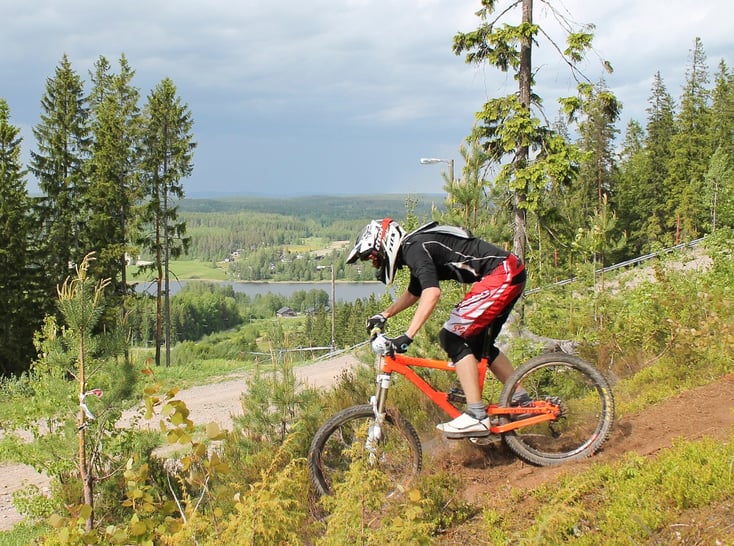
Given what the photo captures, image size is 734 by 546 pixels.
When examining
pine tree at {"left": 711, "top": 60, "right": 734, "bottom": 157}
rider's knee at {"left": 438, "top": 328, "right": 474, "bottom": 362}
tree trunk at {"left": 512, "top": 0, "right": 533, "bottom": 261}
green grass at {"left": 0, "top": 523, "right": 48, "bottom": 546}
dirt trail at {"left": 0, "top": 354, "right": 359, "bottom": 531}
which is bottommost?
dirt trail at {"left": 0, "top": 354, "right": 359, "bottom": 531}

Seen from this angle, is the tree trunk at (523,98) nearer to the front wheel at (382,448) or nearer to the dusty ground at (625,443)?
the dusty ground at (625,443)

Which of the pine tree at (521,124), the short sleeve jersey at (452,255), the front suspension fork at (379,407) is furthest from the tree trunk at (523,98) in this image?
the front suspension fork at (379,407)

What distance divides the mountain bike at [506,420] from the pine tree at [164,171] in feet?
97.7

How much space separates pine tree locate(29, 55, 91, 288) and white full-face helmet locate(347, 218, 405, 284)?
31.1 m

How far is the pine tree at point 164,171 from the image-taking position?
108 ft

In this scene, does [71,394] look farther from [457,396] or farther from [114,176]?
Result: [114,176]

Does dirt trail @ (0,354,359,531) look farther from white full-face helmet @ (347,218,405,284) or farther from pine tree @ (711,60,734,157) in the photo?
pine tree @ (711,60,734,157)

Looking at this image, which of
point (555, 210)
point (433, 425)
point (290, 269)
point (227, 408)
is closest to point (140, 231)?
point (227, 408)

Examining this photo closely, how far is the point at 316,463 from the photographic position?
15.4ft

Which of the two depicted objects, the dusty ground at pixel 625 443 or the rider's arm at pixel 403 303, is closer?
the dusty ground at pixel 625 443

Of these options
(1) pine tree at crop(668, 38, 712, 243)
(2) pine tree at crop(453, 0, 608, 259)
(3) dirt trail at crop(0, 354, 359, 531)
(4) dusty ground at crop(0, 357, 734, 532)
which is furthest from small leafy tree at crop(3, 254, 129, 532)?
(1) pine tree at crop(668, 38, 712, 243)

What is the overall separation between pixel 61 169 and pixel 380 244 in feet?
108

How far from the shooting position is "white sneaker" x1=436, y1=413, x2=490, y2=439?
4.63 m

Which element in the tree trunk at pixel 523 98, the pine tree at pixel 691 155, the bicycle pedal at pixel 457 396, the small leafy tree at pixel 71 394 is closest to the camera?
the bicycle pedal at pixel 457 396
